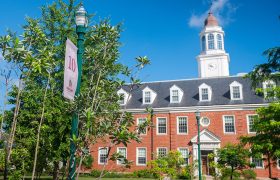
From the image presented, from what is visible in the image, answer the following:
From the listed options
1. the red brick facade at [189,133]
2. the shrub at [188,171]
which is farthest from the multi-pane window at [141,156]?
the shrub at [188,171]

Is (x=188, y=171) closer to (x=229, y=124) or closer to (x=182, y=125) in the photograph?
(x=182, y=125)

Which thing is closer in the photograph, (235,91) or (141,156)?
(235,91)

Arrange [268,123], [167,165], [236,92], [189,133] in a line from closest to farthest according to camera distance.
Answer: [268,123], [167,165], [236,92], [189,133]

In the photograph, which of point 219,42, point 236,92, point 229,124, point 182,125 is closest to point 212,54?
point 219,42

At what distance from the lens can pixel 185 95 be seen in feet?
107

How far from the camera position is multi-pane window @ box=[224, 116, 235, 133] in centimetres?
2944

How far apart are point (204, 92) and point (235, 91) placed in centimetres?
344

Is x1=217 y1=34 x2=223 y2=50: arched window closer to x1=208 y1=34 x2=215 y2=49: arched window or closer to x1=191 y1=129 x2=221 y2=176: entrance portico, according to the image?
x1=208 y1=34 x2=215 y2=49: arched window

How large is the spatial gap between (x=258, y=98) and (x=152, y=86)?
13.0 metres

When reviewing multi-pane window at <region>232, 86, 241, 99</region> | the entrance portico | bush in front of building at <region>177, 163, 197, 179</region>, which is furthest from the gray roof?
bush in front of building at <region>177, 163, 197, 179</region>

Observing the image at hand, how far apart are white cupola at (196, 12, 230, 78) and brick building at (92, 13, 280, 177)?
874 centimetres

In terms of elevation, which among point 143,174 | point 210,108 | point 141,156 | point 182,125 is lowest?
point 143,174

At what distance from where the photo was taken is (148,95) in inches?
1315

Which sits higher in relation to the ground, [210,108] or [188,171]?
[210,108]
